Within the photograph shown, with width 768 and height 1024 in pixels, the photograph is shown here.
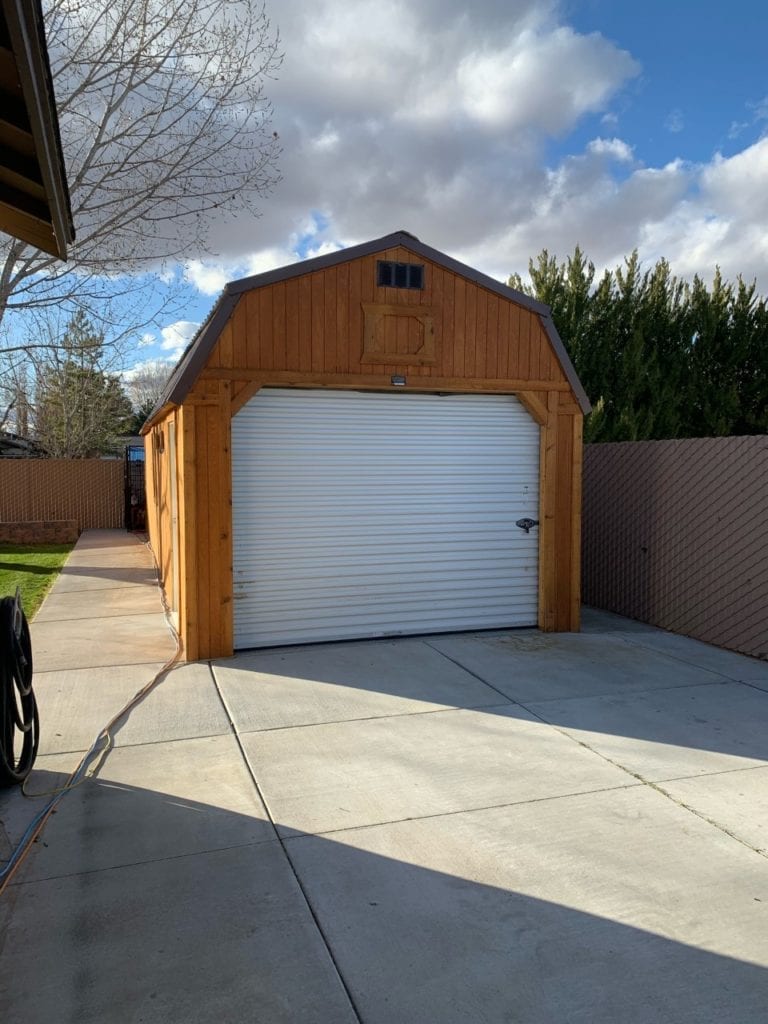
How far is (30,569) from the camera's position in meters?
12.6

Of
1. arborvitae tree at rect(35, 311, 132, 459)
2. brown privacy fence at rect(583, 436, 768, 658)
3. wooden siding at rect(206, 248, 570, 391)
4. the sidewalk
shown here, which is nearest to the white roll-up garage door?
wooden siding at rect(206, 248, 570, 391)

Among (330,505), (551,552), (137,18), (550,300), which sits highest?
(137,18)

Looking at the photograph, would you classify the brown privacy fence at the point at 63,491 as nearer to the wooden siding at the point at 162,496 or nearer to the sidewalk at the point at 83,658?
the wooden siding at the point at 162,496

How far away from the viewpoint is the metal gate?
18.7m

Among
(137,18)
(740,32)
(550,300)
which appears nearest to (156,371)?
(550,300)

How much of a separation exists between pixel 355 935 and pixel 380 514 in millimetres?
4780

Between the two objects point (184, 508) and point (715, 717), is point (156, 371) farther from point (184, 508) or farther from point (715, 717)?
point (715, 717)

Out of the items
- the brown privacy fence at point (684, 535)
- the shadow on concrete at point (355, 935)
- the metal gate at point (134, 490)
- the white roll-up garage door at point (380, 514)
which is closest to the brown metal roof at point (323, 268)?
the white roll-up garage door at point (380, 514)

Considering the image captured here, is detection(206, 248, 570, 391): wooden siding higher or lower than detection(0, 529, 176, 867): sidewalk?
higher

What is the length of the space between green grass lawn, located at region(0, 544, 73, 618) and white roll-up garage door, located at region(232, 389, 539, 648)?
11.9ft

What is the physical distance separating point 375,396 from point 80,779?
4409mm

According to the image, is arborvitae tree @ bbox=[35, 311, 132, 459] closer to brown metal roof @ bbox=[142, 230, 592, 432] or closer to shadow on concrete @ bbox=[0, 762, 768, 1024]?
brown metal roof @ bbox=[142, 230, 592, 432]

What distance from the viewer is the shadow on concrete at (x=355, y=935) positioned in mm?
2430

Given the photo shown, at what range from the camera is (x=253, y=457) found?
687 centimetres
